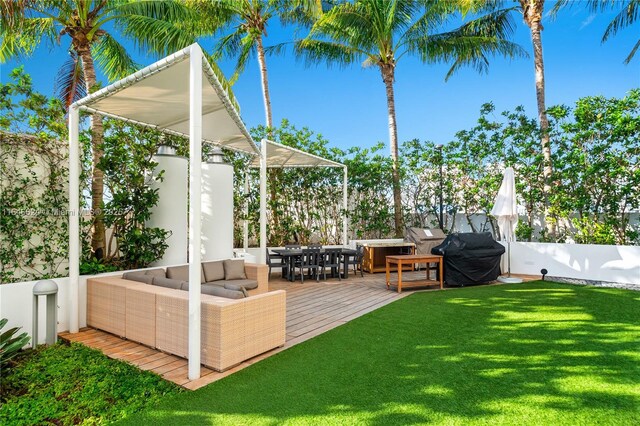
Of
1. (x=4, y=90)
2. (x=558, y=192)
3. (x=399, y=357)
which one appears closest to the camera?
(x=399, y=357)

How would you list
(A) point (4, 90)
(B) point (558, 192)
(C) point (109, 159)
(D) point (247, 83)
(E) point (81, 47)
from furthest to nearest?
(D) point (247, 83)
(B) point (558, 192)
(E) point (81, 47)
(C) point (109, 159)
(A) point (4, 90)

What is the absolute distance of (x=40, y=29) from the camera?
7.86 m

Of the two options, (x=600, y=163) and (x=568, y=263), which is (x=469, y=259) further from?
(x=600, y=163)

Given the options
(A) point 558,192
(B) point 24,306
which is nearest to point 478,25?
(A) point 558,192

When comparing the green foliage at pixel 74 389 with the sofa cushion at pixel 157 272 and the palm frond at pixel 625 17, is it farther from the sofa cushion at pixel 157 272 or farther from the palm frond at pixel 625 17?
the palm frond at pixel 625 17

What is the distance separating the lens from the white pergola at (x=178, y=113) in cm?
338

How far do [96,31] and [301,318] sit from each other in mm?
6284

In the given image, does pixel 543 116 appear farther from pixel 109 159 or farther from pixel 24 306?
pixel 24 306

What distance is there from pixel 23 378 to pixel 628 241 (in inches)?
436

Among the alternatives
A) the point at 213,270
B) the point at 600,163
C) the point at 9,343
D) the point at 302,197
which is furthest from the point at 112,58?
the point at 600,163

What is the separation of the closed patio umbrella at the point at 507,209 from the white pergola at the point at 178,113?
6.14m

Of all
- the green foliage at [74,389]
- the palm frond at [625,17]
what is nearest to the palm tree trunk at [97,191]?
the green foliage at [74,389]

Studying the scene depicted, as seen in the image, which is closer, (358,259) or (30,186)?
(30,186)

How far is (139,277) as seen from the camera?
4746 millimetres
